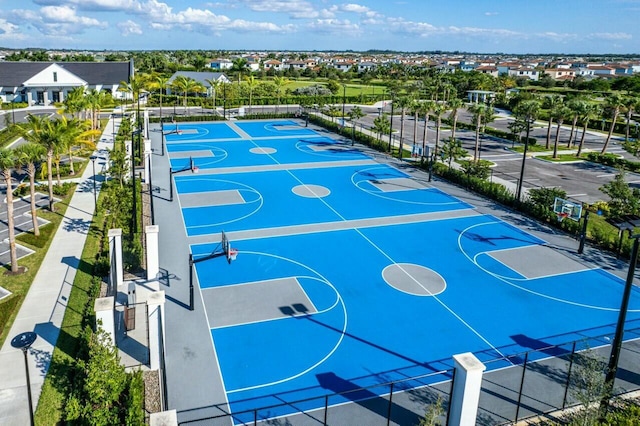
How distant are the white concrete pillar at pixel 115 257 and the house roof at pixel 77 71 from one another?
2878 inches

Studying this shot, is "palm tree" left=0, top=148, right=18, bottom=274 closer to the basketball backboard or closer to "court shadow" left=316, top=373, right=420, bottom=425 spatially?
"court shadow" left=316, top=373, right=420, bottom=425

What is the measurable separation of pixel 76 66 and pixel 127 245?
80.9 meters

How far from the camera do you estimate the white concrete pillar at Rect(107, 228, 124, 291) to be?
74.8 ft

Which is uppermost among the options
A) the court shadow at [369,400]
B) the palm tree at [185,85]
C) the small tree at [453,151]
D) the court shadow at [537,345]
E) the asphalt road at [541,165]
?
the palm tree at [185,85]

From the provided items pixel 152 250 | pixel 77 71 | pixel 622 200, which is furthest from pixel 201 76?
pixel 622 200

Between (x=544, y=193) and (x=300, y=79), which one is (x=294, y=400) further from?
(x=300, y=79)

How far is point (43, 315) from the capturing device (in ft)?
67.7

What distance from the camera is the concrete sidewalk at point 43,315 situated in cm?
1600

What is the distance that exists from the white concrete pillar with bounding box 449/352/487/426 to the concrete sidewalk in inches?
491

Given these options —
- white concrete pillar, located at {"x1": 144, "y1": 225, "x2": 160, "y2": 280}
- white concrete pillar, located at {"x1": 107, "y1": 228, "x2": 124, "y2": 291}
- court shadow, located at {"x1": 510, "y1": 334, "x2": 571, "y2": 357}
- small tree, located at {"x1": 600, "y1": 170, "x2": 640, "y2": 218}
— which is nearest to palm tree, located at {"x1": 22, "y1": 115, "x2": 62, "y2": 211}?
white concrete pillar, located at {"x1": 107, "y1": 228, "x2": 124, "y2": 291}

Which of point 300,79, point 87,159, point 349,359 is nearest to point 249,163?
point 87,159

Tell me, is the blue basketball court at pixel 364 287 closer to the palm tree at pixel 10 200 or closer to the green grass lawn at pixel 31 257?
the green grass lawn at pixel 31 257

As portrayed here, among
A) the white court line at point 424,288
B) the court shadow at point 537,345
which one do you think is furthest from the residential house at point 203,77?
the court shadow at point 537,345

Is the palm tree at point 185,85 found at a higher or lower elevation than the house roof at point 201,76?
lower
